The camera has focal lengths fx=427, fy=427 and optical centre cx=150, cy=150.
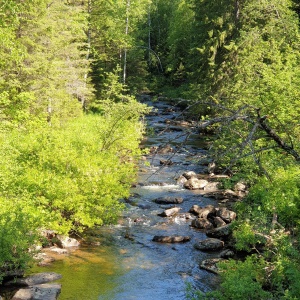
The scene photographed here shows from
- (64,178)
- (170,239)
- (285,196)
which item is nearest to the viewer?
(285,196)

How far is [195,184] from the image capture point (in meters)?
20.6

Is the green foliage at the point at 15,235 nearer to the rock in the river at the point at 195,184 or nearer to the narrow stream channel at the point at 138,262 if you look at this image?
the narrow stream channel at the point at 138,262

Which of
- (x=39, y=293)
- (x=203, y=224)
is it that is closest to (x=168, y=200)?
(x=203, y=224)

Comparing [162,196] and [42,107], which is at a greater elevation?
[42,107]

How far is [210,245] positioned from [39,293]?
19.8 ft

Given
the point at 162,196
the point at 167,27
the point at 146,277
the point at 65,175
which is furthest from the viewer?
the point at 167,27

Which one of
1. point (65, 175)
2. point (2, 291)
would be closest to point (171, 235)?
point (65, 175)

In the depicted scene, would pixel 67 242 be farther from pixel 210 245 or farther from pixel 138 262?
pixel 210 245

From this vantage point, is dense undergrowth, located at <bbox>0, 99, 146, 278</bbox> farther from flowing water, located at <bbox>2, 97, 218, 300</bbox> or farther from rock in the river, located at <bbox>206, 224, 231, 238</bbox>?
rock in the river, located at <bbox>206, 224, 231, 238</bbox>

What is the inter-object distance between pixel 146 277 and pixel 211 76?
75.7 ft

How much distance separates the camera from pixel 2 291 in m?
10.4

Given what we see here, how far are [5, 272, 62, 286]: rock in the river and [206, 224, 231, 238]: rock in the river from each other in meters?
5.93

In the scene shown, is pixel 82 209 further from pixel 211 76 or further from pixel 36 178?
pixel 211 76

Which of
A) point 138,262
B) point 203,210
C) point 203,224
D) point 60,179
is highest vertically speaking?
point 60,179
